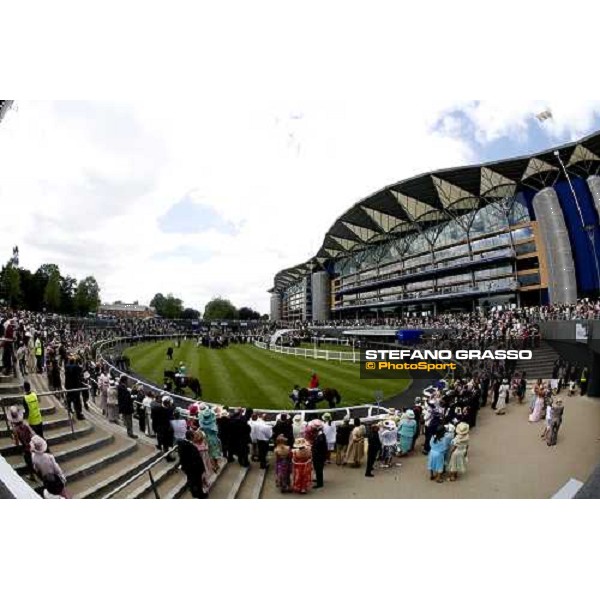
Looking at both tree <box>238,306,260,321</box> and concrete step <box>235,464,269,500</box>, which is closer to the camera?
concrete step <box>235,464,269,500</box>

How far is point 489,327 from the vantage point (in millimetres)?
10734

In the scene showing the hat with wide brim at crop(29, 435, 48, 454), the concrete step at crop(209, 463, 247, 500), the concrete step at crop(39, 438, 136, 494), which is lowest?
the concrete step at crop(209, 463, 247, 500)

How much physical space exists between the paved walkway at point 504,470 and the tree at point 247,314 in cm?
474

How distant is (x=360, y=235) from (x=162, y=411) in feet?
44.7

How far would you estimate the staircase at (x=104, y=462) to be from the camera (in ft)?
14.3

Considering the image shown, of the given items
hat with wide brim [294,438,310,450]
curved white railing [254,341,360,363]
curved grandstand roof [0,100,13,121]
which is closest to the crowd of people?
hat with wide brim [294,438,310,450]

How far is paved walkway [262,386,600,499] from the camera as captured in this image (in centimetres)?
571

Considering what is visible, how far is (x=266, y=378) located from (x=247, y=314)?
1.92 metres

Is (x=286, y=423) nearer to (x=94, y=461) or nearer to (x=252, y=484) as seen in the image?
(x=252, y=484)

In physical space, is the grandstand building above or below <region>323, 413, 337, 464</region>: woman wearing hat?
above

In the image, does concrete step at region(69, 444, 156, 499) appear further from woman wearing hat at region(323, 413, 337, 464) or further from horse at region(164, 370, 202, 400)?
horse at region(164, 370, 202, 400)

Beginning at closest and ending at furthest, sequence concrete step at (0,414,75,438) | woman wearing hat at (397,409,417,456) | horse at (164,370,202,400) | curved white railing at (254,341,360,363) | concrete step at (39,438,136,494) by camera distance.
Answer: concrete step at (39,438,136,494), concrete step at (0,414,75,438), woman wearing hat at (397,409,417,456), horse at (164,370,202,400), curved white railing at (254,341,360,363)

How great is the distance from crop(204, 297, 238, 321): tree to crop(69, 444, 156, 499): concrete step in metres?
4.16
